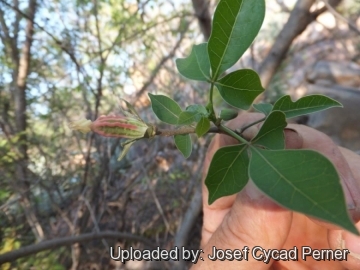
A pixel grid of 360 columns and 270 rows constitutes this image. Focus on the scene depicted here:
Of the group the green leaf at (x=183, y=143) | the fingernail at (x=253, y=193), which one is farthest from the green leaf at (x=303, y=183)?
the fingernail at (x=253, y=193)

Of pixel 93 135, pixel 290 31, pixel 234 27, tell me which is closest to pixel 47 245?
pixel 93 135

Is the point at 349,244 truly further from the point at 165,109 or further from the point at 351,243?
the point at 165,109

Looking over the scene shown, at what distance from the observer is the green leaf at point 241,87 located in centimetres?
45

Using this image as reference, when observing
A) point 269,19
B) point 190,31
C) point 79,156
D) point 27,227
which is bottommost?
point 27,227

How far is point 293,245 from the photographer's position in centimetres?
85

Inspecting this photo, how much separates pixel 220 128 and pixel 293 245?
55 cm

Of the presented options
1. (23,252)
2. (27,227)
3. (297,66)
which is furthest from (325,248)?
(297,66)

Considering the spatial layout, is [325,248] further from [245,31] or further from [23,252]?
[23,252]

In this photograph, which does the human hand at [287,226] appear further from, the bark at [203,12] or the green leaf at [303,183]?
the bark at [203,12]

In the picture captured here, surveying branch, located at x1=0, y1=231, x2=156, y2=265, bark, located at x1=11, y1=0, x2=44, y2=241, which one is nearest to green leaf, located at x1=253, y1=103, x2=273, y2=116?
branch, located at x1=0, y1=231, x2=156, y2=265

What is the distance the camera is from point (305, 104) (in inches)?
18.9

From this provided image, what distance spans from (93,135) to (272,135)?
1.36 metres

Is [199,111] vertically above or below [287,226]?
above

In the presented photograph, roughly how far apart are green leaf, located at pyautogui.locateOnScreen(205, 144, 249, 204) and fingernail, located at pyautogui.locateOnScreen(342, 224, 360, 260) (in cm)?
33
